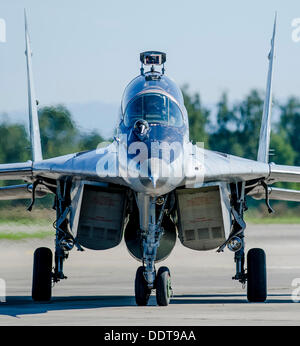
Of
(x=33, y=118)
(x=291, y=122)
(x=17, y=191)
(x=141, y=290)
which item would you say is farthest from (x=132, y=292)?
(x=291, y=122)

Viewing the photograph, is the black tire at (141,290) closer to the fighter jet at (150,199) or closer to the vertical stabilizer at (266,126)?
the fighter jet at (150,199)

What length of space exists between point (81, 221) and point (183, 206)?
56.6 inches

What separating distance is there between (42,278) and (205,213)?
250 centimetres

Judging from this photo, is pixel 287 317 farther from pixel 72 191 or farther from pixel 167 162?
pixel 72 191

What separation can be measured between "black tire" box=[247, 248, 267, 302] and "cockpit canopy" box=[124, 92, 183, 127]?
2.27 meters

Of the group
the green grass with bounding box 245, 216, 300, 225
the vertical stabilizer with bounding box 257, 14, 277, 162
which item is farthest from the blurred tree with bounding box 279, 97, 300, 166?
the vertical stabilizer with bounding box 257, 14, 277, 162

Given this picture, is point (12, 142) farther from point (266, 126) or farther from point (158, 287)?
point (158, 287)

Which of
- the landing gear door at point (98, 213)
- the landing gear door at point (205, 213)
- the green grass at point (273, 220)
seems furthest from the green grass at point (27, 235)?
the landing gear door at point (205, 213)

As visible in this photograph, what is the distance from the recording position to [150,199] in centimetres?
1188

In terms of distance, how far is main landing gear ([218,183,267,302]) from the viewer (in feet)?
43.3

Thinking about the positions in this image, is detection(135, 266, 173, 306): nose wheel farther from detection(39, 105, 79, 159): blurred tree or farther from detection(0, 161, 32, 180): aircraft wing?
detection(39, 105, 79, 159): blurred tree

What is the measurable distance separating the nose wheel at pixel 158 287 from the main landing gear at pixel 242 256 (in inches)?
56.3

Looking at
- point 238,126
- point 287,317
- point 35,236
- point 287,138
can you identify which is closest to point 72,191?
point 287,317

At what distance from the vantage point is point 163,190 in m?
11.1
